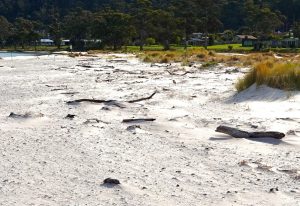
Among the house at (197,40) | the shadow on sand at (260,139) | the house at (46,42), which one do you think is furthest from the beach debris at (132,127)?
the house at (46,42)

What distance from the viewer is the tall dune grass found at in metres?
13.3

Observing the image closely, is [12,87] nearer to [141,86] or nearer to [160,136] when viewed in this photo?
[141,86]

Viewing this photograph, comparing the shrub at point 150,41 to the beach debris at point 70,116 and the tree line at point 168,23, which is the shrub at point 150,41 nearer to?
the tree line at point 168,23

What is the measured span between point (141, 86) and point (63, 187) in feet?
39.9

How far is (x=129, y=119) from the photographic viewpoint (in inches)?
390

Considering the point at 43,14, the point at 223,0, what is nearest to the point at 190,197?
the point at 223,0

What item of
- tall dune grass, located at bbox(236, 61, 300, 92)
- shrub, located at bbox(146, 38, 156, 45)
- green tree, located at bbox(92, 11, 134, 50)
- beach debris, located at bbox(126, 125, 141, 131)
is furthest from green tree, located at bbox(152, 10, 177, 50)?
beach debris, located at bbox(126, 125, 141, 131)

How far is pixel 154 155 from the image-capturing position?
23.6 ft

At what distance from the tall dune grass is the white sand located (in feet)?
1.83

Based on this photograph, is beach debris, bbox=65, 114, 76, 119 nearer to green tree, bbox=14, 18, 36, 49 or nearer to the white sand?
the white sand

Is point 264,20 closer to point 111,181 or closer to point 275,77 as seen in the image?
point 275,77

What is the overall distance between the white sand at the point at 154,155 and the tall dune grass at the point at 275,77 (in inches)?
21.9

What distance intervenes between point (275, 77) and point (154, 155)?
756cm

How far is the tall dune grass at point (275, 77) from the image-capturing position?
1328 cm
